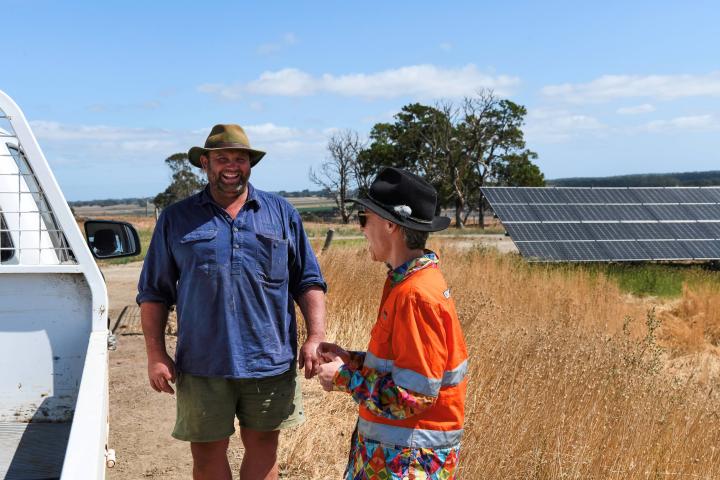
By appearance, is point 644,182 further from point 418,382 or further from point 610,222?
point 418,382

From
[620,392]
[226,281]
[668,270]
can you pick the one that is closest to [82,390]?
[226,281]

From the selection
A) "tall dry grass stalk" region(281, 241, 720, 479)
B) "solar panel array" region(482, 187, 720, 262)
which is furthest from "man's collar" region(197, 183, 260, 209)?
"solar panel array" region(482, 187, 720, 262)

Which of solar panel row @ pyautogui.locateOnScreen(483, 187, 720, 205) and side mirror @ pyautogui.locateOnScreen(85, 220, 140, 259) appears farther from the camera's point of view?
solar panel row @ pyautogui.locateOnScreen(483, 187, 720, 205)

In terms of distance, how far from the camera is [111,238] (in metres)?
3.62

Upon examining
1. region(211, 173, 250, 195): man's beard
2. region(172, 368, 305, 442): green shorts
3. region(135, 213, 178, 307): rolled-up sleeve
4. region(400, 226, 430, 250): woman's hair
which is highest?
region(211, 173, 250, 195): man's beard

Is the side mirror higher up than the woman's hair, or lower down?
lower down

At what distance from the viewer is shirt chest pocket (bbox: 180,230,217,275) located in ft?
9.63

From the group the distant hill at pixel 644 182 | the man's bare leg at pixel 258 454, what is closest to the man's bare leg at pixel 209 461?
the man's bare leg at pixel 258 454

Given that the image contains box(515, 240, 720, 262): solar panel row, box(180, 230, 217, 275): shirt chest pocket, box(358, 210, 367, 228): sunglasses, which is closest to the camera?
box(358, 210, 367, 228): sunglasses

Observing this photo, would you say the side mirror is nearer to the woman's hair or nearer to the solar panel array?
the woman's hair

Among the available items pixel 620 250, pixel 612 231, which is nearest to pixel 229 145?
pixel 620 250

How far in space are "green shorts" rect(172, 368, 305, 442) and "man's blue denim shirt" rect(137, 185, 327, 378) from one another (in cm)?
8

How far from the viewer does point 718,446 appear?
3.85 m

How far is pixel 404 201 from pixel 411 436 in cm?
75
